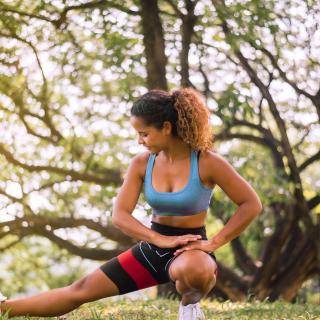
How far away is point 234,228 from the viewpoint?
429 cm

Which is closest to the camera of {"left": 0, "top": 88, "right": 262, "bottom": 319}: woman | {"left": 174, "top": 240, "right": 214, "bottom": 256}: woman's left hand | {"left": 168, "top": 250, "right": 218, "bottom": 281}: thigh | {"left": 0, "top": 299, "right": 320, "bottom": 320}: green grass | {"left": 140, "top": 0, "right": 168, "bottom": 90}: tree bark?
{"left": 168, "top": 250, "right": 218, "bottom": 281}: thigh

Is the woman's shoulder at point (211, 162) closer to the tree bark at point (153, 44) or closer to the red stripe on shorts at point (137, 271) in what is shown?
the red stripe on shorts at point (137, 271)

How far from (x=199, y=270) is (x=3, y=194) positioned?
7124 mm

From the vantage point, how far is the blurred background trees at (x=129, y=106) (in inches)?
352

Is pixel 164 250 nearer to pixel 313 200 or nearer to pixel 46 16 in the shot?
pixel 46 16

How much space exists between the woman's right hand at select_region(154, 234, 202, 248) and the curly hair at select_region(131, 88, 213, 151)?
1.84 feet

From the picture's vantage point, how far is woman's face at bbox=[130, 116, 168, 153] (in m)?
4.38

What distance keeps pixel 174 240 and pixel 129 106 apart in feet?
21.0

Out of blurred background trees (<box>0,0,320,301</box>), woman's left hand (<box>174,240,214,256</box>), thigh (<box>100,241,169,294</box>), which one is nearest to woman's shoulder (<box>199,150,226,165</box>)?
woman's left hand (<box>174,240,214,256</box>)

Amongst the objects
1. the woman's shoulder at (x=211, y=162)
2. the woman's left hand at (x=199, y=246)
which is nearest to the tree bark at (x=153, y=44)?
the woman's shoulder at (x=211, y=162)

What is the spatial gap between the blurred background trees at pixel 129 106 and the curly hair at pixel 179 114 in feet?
12.0

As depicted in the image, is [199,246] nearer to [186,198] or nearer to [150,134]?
[186,198]

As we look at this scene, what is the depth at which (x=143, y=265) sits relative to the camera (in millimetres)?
4578

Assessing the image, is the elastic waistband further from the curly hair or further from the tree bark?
the tree bark
